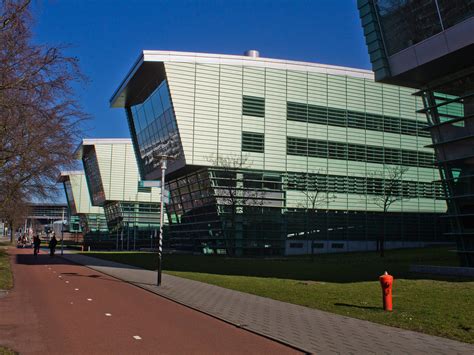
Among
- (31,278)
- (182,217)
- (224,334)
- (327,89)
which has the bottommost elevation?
(224,334)

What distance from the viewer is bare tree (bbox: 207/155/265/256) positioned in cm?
4869

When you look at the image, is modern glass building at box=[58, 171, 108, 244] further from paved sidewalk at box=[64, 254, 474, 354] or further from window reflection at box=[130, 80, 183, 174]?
paved sidewalk at box=[64, 254, 474, 354]

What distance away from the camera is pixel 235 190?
50.0 metres

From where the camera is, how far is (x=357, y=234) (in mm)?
55625

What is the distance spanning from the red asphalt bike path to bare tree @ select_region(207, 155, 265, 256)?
32537 millimetres

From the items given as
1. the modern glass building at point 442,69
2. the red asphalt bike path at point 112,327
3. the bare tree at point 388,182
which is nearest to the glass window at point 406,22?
the modern glass building at point 442,69

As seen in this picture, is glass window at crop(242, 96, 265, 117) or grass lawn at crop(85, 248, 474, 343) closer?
grass lawn at crop(85, 248, 474, 343)

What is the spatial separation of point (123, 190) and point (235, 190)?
43.6 meters

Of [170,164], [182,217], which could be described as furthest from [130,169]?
[170,164]

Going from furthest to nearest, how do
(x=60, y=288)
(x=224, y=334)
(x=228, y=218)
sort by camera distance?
(x=228, y=218)
(x=60, y=288)
(x=224, y=334)

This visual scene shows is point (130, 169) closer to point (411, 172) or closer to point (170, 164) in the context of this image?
point (170, 164)

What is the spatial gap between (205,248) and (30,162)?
1264 inches

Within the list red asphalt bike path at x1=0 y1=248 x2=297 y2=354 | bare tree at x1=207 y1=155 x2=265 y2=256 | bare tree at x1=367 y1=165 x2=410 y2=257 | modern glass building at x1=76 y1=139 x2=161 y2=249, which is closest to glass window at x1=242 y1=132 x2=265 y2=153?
bare tree at x1=207 y1=155 x2=265 y2=256

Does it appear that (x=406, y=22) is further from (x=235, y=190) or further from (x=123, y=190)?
(x=123, y=190)
